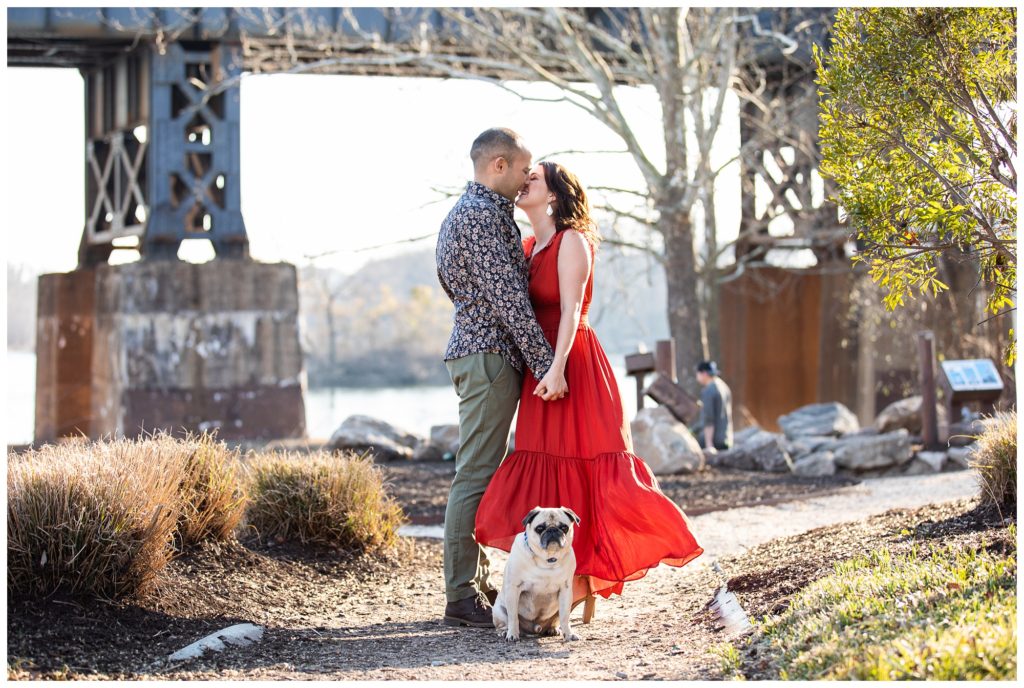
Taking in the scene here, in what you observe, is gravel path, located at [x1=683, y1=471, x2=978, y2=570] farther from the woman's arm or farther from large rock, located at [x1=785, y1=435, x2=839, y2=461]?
the woman's arm

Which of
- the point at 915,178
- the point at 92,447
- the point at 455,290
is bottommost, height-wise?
the point at 92,447

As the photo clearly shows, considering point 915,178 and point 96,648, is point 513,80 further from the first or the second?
point 96,648

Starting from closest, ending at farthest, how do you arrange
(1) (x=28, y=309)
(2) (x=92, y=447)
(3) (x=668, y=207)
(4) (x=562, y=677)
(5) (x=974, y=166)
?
1. (4) (x=562, y=677)
2. (5) (x=974, y=166)
3. (2) (x=92, y=447)
4. (3) (x=668, y=207)
5. (1) (x=28, y=309)

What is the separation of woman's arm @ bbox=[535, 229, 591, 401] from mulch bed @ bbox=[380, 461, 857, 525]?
4390mm

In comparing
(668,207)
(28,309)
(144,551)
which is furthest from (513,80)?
(28,309)

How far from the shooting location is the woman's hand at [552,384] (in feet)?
17.5

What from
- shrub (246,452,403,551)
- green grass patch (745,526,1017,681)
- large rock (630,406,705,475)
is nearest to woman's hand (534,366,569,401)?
green grass patch (745,526,1017,681)

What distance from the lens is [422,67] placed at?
56.1 ft

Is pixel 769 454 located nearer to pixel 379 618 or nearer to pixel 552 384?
pixel 379 618

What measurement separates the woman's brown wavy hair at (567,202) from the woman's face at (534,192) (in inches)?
1.0

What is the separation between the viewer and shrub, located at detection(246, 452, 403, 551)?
7238mm

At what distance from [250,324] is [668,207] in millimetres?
5909

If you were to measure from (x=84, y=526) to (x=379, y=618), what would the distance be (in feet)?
5.04

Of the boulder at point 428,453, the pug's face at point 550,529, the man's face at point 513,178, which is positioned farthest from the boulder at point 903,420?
the pug's face at point 550,529
